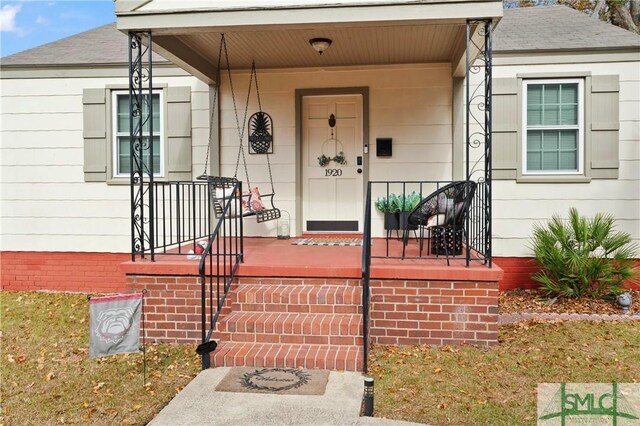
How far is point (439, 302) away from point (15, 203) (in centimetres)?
652

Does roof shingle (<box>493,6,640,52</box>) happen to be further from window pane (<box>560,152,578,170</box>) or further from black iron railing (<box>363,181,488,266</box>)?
black iron railing (<box>363,181,488,266</box>)

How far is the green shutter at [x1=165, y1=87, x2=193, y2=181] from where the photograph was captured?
292 inches

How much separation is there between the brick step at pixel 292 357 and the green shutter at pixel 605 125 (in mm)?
4587

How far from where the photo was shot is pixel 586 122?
6801mm

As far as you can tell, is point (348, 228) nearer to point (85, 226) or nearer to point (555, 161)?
point (555, 161)

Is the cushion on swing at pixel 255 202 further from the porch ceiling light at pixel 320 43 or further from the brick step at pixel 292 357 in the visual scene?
the brick step at pixel 292 357

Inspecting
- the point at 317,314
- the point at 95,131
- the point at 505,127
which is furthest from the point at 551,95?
the point at 95,131

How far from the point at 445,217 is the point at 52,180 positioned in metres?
5.79

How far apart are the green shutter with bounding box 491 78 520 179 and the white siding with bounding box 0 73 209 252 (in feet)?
15.5

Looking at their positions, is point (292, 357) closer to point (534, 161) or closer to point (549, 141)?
point (534, 161)

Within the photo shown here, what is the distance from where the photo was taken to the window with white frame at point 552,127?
6898 mm

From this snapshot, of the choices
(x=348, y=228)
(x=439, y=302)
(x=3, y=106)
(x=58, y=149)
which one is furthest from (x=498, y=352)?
(x=3, y=106)

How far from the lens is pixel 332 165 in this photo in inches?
287

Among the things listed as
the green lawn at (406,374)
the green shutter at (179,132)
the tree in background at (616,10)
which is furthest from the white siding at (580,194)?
the tree in background at (616,10)
